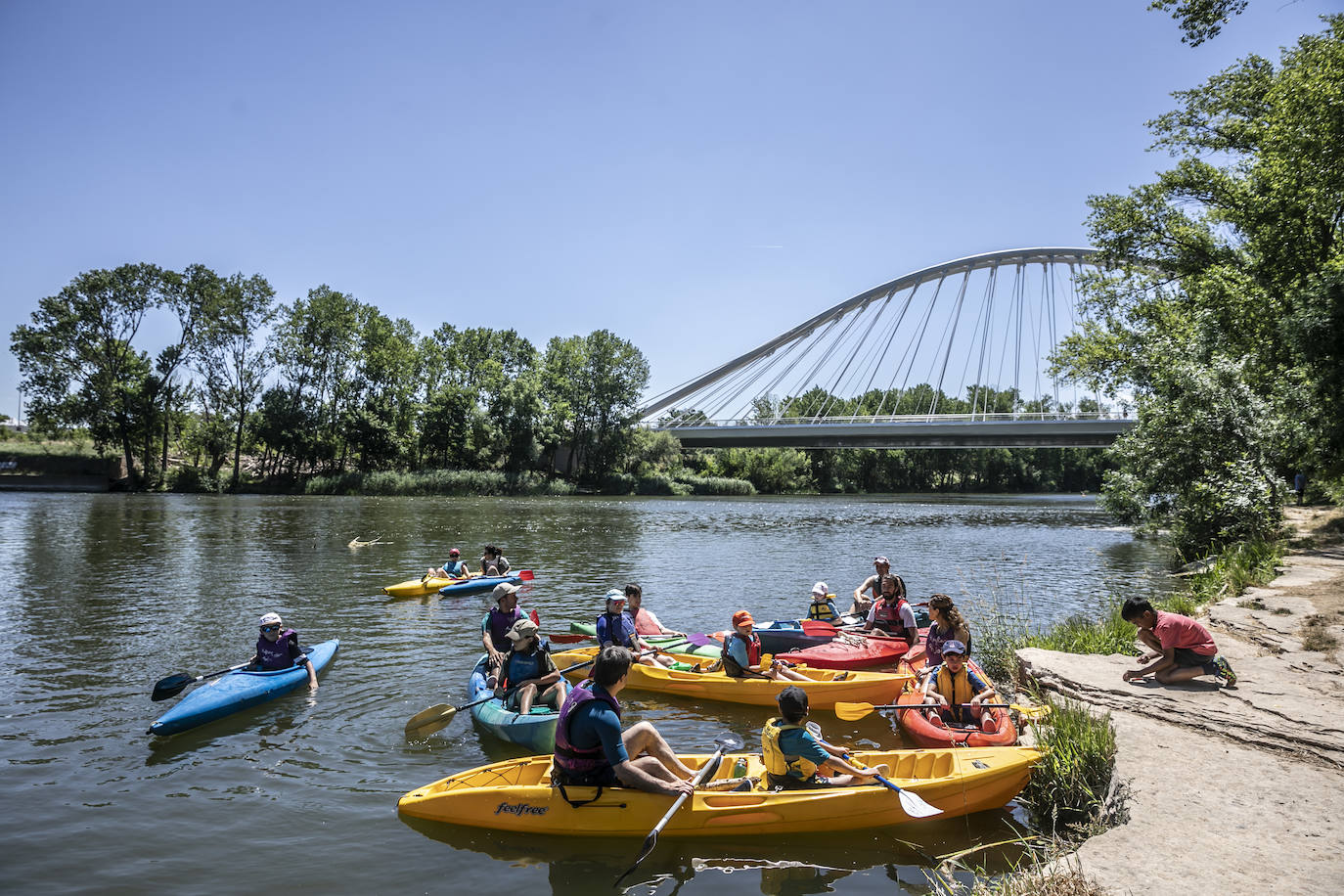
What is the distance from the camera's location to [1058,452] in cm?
9375

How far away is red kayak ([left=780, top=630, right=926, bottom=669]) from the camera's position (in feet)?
33.6

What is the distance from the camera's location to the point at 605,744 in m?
5.79

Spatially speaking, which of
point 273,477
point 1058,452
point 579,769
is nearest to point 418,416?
point 273,477

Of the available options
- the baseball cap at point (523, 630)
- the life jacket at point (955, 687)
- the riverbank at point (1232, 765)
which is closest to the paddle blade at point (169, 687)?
the baseball cap at point (523, 630)

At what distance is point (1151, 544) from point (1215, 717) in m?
23.8

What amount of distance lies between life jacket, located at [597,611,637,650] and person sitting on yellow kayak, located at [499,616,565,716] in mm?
1784

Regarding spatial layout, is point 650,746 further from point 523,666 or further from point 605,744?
point 523,666

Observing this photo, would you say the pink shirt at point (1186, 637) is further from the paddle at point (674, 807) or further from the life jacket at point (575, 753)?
the life jacket at point (575, 753)

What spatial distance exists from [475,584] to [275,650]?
749 cm

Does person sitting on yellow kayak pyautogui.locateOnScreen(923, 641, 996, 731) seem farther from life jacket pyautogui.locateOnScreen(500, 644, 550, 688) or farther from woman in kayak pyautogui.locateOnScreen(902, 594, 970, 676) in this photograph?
life jacket pyautogui.locateOnScreen(500, 644, 550, 688)

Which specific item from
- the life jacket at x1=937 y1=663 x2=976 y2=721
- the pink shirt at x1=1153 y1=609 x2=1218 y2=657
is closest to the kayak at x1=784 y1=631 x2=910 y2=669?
the life jacket at x1=937 y1=663 x2=976 y2=721

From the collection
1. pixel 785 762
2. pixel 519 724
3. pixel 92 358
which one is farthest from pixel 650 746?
pixel 92 358

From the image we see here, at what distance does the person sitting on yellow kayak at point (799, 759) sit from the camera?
6039 mm

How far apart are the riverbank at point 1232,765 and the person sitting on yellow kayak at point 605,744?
9.60 feet
